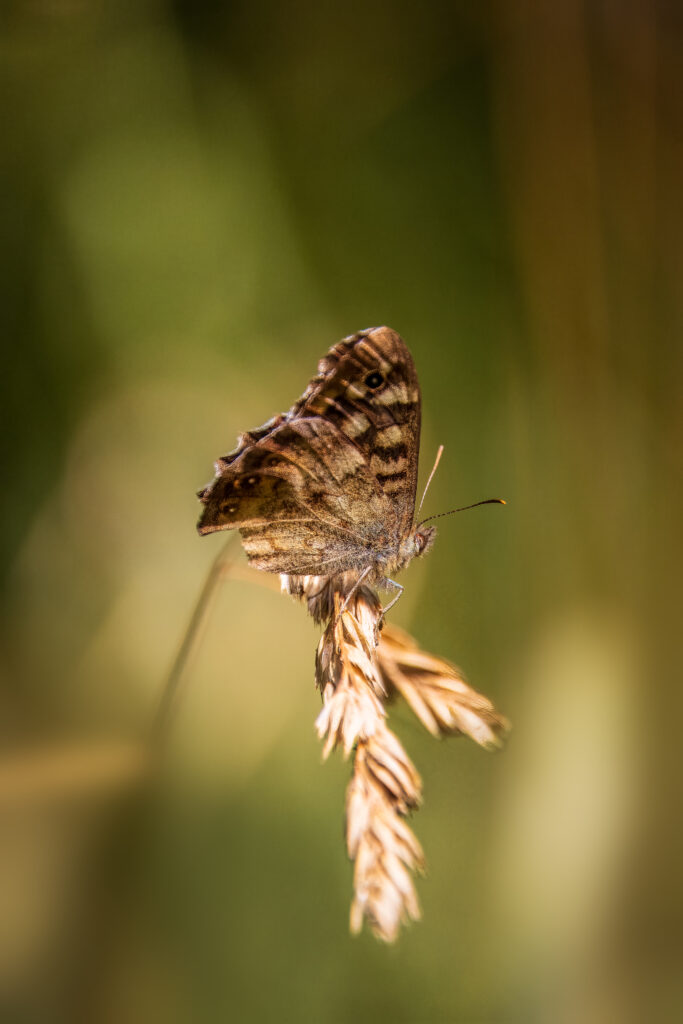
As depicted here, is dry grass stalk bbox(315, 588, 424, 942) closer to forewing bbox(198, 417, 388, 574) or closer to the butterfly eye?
forewing bbox(198, 417, 388, 574)

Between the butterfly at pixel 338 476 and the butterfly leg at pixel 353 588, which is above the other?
the butterfly at pixel 338 476

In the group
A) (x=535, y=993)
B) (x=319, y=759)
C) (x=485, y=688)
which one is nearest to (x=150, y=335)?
(x=319, y=759)

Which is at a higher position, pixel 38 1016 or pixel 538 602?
pixel 538 602

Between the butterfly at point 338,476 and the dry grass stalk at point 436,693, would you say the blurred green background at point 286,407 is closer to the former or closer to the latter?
the dry grass stalk at point 436,693

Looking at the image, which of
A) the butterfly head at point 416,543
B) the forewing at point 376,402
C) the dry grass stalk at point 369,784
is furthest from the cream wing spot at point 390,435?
the dry grass stalk at point 369,784

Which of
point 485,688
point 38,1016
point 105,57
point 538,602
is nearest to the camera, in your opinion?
point 38,1016

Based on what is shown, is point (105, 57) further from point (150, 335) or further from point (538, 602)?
point (538, 602)

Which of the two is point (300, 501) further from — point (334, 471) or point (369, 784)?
point (369, 784)

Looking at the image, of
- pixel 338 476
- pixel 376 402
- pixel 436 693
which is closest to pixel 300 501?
pixel 338 476

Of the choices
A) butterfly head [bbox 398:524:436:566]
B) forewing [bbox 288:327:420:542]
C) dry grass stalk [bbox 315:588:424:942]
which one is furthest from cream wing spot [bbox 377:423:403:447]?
dry grass stalk [bbox 315:588:424:942]
